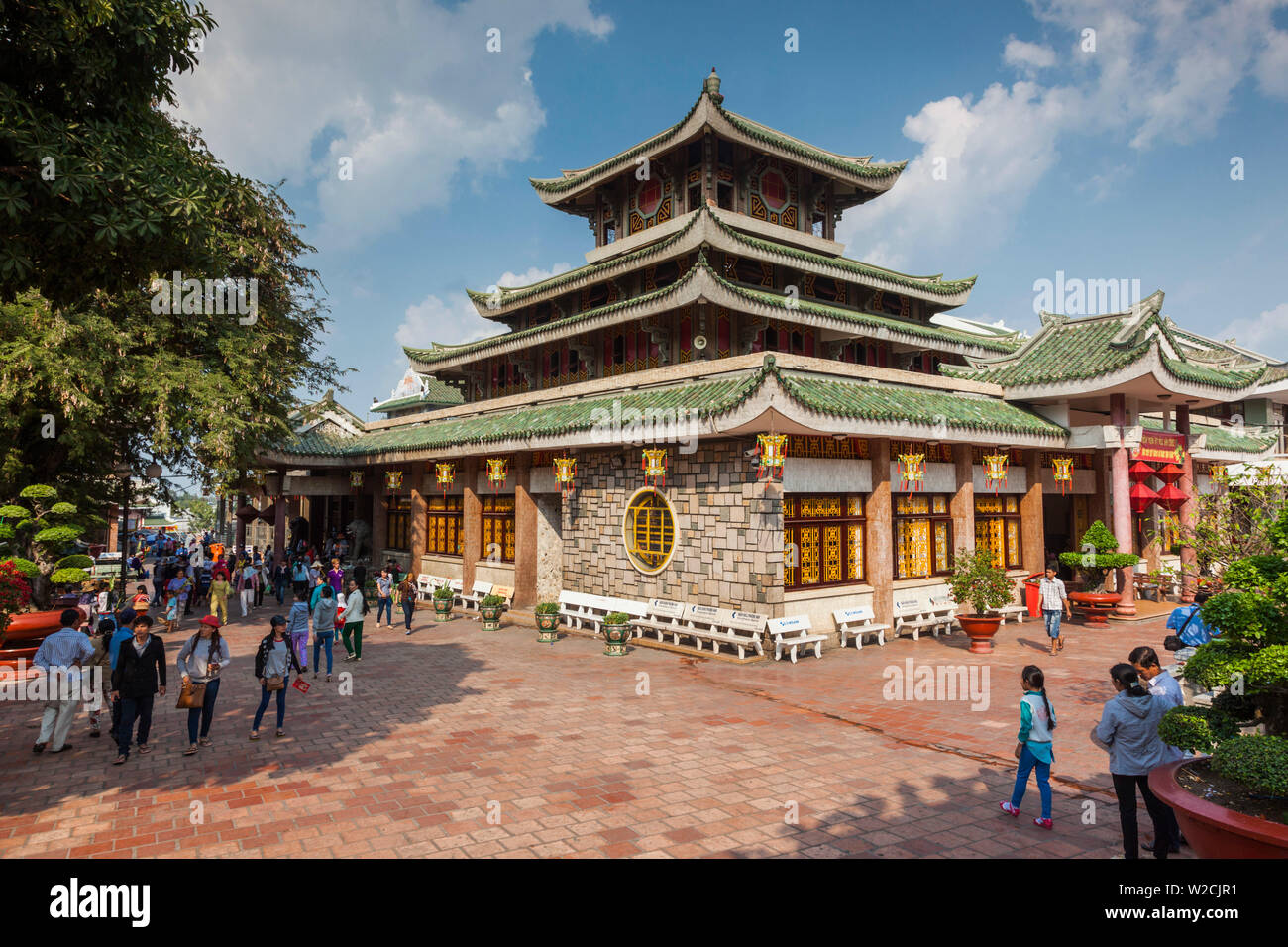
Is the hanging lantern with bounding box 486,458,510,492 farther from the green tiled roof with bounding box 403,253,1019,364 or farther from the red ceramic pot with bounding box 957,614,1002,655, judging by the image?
the red ceramic pot with bounding box 957,614,1002,655

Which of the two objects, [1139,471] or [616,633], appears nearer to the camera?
[616,633]

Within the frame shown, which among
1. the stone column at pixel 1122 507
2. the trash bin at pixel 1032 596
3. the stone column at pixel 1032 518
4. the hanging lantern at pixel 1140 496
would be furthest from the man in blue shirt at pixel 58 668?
the hanging lantern at pixel 1140 496

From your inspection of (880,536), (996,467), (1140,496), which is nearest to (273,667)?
(880,536)

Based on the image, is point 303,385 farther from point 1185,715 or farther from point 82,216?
point 1185,715

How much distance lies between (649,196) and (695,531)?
1073cm

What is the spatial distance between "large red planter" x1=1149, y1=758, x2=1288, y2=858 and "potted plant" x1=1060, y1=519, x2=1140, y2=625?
14.1m

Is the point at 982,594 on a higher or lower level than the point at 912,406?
lower

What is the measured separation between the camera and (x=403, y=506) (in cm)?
2788

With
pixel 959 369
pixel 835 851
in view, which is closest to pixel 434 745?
pixel 835 851

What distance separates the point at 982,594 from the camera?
1403 cm

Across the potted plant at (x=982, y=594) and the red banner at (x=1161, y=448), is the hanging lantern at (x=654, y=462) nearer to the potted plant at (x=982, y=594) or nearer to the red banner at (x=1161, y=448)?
the potted plant at (x=982, y=594)

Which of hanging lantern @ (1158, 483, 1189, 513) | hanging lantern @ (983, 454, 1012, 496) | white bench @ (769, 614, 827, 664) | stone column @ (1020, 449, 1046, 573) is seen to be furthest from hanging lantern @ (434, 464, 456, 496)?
hanging lantern @ (1158, 483, 1189, 513)

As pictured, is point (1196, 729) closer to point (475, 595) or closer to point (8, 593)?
point (8, 593)

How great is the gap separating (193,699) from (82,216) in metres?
5.47
